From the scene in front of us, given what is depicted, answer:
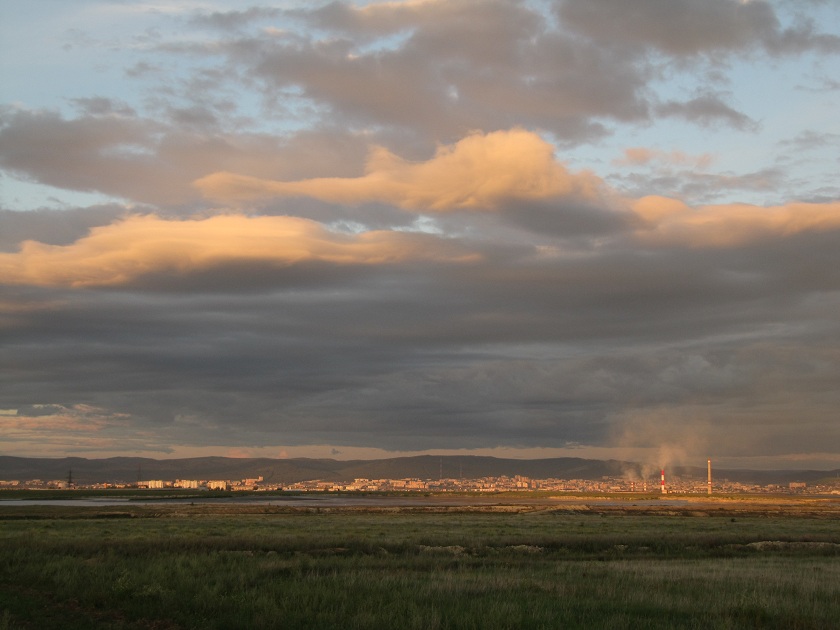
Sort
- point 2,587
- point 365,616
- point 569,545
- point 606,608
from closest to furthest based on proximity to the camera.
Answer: point 365,616
point 606,608
point 2,587
point 569,545

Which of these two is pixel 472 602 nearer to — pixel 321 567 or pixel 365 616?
pixel 365 616

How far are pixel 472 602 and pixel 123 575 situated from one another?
9.64m

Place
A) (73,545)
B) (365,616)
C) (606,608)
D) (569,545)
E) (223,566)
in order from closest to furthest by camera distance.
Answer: (365,616), (606,608), (223,566), (73,545), (569,545)

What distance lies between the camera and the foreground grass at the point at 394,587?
16.7m

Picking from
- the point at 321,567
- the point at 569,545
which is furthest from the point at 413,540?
the point at 321,567

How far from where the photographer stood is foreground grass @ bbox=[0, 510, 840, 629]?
657 inches

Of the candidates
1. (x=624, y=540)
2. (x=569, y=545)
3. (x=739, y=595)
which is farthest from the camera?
(x=624, y=540)

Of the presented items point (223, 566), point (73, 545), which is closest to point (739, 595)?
point (223, 566)

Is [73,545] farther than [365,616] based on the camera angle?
Yes

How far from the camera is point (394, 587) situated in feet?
68.6

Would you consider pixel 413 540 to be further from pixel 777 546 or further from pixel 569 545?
pixel 777 546

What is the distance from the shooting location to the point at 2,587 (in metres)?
21.5

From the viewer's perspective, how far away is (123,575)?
852 inches

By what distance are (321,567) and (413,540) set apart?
47.2ft
